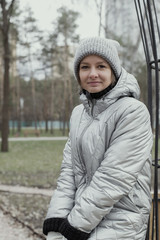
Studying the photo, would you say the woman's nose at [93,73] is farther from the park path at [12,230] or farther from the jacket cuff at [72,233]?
the park path at [12,230]

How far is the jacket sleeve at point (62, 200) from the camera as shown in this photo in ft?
5.69

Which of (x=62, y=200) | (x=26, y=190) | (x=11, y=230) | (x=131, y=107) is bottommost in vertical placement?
(x=26, y=190)

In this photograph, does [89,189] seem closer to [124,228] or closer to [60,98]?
[124,228]

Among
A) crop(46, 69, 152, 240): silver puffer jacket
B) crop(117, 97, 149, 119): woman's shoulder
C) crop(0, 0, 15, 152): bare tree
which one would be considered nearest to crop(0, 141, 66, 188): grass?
crop(0, 0, 15, 152): bare tree

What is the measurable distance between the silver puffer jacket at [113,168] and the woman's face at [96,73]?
6cm

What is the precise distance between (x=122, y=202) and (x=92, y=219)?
16 centimetres

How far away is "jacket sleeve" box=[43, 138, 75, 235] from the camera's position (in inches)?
68.3

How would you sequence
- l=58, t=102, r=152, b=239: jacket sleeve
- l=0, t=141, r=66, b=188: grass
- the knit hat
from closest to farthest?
1. l=58, t=102, r=152, b=239: jacket sleeve
2. the knit hat
3. l=0, t=141, r=66, b=188: grass

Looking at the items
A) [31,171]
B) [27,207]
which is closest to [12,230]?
[27,207]

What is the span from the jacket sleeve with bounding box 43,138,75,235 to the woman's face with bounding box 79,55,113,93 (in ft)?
1.45

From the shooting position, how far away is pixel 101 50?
1.70 metres

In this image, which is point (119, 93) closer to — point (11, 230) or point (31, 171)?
point (11, 230)

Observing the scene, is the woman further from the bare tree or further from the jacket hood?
the bare tree

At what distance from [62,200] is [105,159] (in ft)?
1.22
